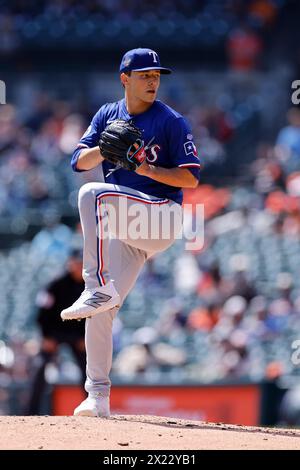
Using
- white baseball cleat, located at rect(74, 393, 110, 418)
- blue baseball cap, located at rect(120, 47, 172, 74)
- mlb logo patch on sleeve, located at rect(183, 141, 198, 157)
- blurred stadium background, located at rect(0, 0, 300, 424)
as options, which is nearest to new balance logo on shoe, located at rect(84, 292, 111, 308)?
white baseball cleat, located at rect(74, 393, 110, 418)

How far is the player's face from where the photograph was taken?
18.1 ft

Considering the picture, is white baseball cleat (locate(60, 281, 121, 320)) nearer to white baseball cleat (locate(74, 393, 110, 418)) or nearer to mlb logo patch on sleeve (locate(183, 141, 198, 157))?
white baseball cleat (locate(74, 393, 110, 418))

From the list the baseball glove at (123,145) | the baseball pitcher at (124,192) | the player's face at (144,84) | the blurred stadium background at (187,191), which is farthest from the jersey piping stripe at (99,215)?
the blurred stadium background at (187,191)

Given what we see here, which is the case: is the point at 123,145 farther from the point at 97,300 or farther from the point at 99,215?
the point at 97,300

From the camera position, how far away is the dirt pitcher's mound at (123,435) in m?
4.62

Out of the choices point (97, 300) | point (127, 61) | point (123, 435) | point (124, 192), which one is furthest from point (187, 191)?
point (123, 435)

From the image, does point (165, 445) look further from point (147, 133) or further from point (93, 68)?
point (93, 68)

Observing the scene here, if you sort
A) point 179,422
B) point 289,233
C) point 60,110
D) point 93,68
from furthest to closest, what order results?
point 93,68 → point 60,110 → point 289,233 → point 179,422

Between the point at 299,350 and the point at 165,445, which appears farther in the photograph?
the point at 299,350
